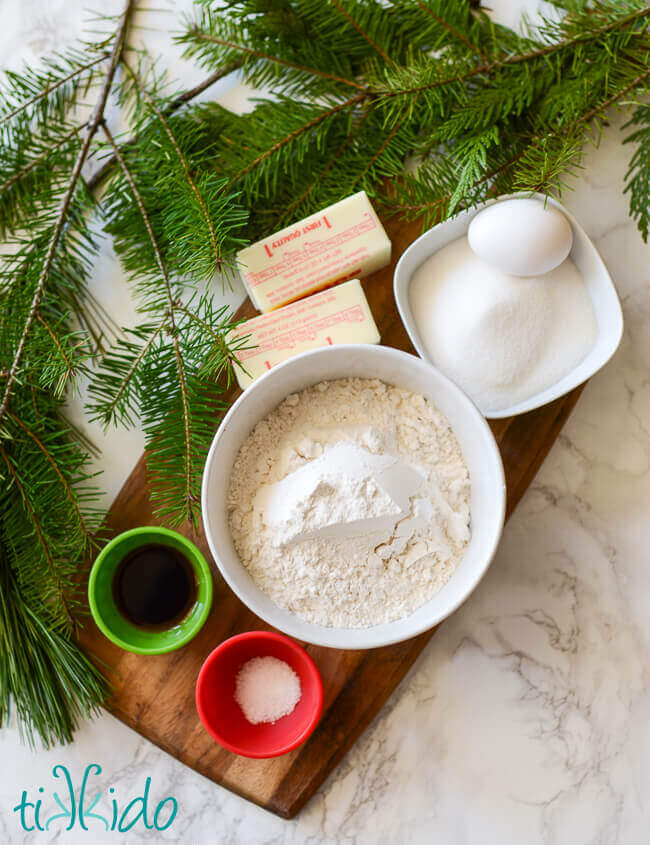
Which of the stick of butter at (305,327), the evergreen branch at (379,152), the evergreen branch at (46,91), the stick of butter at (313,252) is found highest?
the evergreen branch at (46,91)

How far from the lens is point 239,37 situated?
2.31 feet

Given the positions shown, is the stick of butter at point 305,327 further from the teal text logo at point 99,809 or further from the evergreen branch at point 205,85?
the teal text logo at point 99,809

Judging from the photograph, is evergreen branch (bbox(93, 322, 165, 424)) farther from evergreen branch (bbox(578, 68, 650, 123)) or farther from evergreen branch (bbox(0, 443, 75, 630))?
evergreen branch (bbox(578, 68, 650, 123))

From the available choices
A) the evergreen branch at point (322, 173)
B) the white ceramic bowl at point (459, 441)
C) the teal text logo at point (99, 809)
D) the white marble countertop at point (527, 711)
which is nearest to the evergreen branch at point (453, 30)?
the evergreen branch at point (322, 173)

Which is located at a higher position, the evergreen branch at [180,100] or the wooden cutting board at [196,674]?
the evergreen branch at [180,100]

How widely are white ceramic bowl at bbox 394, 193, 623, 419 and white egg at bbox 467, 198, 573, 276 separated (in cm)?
2

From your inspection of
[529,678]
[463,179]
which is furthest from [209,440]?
[529,678]

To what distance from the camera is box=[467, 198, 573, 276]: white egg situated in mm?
635

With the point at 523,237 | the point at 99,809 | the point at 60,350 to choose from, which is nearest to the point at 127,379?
the point at 60,350

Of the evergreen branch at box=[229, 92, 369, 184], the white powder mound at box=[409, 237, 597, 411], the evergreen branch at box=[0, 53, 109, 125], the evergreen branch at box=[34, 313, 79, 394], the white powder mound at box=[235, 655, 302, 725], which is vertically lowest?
the white powder mound at box=[235, 655, 302, 725]

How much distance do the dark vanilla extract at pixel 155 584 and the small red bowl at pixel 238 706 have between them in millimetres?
77

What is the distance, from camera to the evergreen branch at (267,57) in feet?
2.29

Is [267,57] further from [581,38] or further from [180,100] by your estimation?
[581,38]

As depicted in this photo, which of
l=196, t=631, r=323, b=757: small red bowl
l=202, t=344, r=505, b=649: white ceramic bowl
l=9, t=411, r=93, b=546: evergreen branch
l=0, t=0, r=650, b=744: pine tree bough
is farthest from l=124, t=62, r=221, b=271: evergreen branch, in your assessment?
l=196, t=631, r=323, b=757: small red bowl
